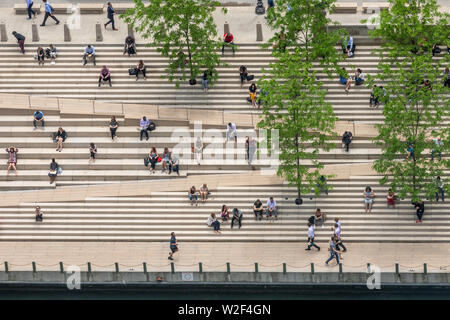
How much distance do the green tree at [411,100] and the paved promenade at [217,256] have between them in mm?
3637

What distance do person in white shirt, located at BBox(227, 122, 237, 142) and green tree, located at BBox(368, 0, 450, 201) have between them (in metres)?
8.87

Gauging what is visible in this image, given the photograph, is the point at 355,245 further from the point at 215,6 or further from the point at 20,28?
the point at 20,28

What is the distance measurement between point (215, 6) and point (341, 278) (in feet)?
71.4

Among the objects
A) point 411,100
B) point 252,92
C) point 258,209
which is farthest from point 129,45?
point 411,100

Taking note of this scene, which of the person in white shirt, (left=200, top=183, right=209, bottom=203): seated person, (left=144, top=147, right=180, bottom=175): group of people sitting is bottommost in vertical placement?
(left=200, top=183, right=209, bottom=203): seated person

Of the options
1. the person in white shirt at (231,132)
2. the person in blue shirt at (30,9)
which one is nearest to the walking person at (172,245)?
the person in white shirt at (231,132)

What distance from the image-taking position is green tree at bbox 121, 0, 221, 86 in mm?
103125

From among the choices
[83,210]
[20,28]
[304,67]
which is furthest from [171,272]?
[20,28]

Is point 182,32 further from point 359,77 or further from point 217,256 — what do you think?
point 217,256

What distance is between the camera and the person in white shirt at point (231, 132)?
340ft

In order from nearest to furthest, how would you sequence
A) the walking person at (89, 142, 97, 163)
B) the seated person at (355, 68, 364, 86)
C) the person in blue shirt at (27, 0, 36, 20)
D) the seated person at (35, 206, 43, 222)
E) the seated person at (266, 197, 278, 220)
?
the seated person at (266, 197, 278, 220) → the seated person at (35, 206, 43, 222) → the walking person at (89, 142, 97, 163) → the seated person at (355, 68, 364, 86) → the person in blue shirt at (27, 0, 36, 20)

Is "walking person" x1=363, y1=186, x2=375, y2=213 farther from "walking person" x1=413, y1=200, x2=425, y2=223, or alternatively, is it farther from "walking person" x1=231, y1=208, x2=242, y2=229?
"walking person" x1=231, y1=208, x2=242, y2=229

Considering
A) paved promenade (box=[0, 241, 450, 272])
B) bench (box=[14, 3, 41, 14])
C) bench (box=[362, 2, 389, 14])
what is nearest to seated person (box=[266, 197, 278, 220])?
paved promenade (box=[0, 241, 450, 272])

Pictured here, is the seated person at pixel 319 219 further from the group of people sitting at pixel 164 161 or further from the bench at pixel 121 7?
the bench at pixel 121 7
